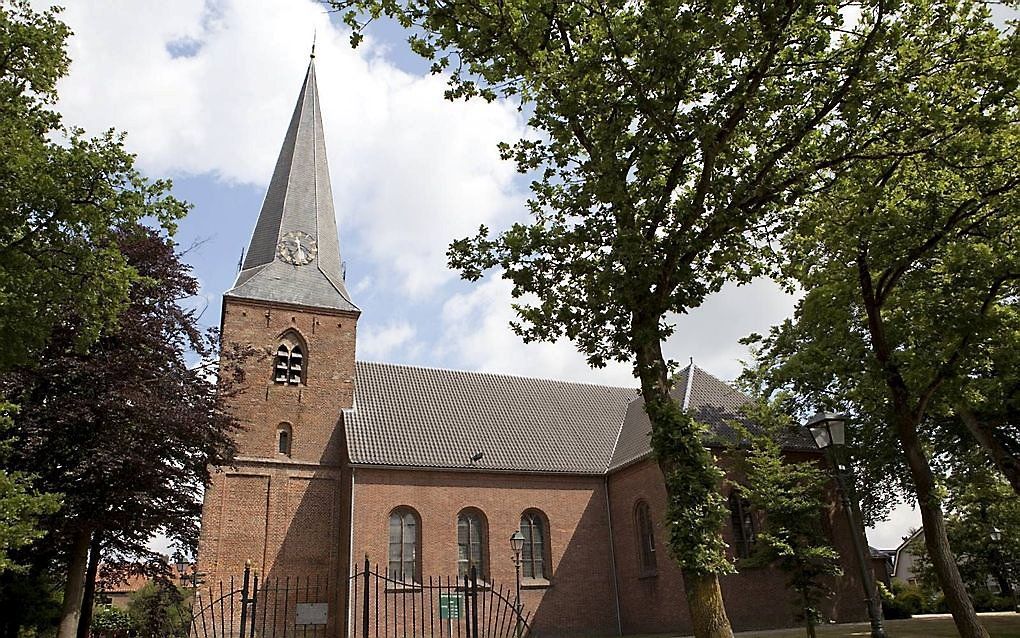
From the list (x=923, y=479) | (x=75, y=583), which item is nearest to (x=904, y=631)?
(x=923, y=479)

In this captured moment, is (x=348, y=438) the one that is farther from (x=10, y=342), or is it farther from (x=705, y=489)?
(x=705, y=489)

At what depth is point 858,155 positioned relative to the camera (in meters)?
9.88

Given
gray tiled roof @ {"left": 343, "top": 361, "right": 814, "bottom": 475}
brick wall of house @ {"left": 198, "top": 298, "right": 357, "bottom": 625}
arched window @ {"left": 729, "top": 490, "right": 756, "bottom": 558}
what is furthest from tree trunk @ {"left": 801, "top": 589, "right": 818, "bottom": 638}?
brick wall of house @ {"left": 198, "top": 298, "right": 357, "bottom": 625}

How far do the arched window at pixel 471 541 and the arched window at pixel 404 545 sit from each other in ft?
5.08

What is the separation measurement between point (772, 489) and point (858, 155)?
452 inches

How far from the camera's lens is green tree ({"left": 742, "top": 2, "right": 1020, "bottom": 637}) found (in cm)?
975

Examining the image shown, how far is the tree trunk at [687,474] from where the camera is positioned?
861 centimetres

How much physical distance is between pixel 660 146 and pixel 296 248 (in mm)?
20704

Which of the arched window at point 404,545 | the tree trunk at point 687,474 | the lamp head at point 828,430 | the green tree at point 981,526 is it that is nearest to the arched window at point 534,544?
the arched window at point 404,545

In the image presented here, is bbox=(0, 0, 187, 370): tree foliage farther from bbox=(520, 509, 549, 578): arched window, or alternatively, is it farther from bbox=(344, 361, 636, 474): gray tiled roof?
bbox=(520, 509, 549, 578): arched window

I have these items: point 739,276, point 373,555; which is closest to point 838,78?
point 739,276

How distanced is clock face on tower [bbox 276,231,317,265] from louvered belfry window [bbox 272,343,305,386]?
354 cm

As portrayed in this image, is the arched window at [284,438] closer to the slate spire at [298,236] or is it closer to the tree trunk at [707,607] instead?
the slate spire at [298,236]

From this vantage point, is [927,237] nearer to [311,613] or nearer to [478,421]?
[478,421]
